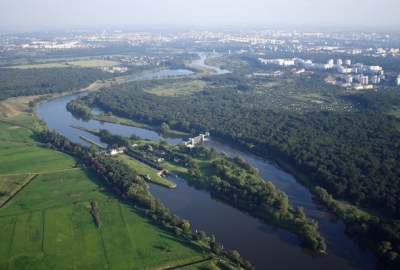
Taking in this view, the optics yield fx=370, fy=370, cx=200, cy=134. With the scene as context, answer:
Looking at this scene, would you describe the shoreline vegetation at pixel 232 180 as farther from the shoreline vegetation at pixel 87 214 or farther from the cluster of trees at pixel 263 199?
the shoreline vegetation at pixel 87 214

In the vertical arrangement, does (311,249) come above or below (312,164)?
below

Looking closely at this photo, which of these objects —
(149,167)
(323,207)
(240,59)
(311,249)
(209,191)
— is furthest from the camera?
(240,59)

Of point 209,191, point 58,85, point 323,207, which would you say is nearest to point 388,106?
point 323,207

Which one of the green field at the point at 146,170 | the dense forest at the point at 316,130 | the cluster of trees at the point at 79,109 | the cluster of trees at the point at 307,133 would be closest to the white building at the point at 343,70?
the dense forest at the point at 316,130

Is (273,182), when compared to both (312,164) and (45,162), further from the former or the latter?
(45,162)

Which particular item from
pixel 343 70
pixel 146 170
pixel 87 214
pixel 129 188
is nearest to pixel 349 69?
pixel 343 70

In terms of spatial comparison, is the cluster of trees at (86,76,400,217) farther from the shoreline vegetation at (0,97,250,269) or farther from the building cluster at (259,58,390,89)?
the building cluster at (259,58,390,89)
